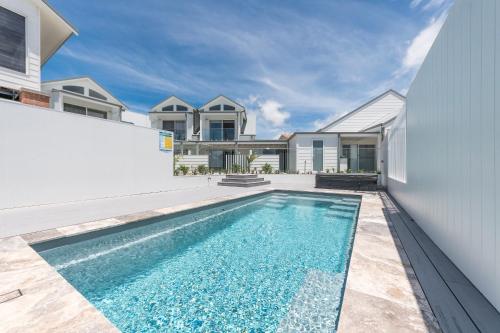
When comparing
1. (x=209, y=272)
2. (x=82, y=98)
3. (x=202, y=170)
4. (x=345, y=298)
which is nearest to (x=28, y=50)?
(x=82, y=98)

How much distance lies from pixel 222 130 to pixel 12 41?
15291mm

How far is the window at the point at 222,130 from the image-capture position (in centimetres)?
2148

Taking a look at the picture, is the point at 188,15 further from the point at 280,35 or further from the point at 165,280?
the point at 165,280

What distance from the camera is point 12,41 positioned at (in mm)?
7398

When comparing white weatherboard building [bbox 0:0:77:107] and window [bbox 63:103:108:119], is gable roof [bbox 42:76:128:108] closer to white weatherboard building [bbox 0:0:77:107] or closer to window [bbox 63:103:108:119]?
window [bbox 63:103:108:119]

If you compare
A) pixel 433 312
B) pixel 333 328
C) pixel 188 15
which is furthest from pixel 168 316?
pixel 188 15

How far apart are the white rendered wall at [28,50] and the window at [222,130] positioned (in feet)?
46.4

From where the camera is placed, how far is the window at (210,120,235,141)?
70.5 ft

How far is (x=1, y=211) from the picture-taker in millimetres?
5180

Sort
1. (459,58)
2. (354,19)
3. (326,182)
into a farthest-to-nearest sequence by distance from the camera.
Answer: (326,182)
(354,19)
(459,58)

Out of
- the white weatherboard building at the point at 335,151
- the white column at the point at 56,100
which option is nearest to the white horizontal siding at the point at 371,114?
the white weatherboard building at the point at 335,151

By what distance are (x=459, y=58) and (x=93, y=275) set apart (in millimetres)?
5256

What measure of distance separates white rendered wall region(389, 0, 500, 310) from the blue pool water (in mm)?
1334

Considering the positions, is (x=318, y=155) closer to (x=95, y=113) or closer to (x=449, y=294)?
(x=449, y=294)
